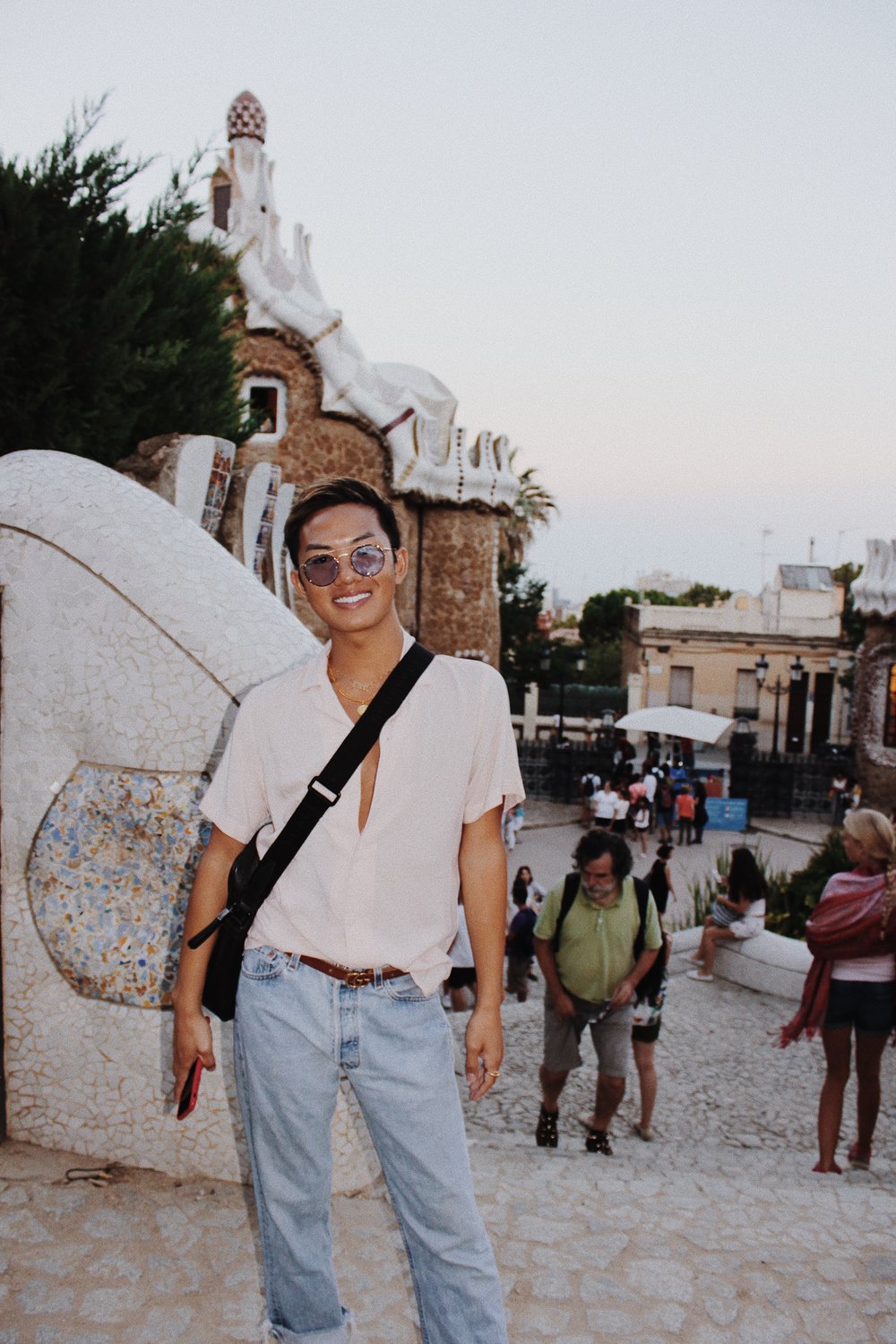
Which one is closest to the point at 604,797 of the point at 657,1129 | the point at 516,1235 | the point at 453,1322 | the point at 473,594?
the point at 473,594

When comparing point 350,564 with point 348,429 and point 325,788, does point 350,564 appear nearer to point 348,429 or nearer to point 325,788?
point 325,788

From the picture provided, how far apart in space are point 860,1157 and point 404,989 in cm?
308

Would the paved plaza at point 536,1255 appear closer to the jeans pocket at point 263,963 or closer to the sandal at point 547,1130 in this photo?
the sandal at point 547,1130

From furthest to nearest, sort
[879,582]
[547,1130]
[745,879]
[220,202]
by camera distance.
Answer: [879,582] → [220,202] → [745,879] → [547,1130]

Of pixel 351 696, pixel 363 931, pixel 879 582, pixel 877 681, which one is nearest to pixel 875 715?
pixel 877 681

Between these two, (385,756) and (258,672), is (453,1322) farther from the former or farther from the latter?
(258,672)

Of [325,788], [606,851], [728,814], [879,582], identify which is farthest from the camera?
[879,582]

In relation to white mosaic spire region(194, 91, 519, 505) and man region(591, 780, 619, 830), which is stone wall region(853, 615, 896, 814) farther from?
white mosaic spire region(194, 91, 519, 505)

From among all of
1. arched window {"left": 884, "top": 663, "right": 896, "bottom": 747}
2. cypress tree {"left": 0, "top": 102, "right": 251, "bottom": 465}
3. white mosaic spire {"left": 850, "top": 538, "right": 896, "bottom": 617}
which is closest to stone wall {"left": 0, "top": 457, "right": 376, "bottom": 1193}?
cypress tree {"left": 0, "top": 102, "right": 251, "bottom": 465}

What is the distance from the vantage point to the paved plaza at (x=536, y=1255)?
7.34ft

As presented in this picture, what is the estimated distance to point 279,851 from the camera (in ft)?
5.85

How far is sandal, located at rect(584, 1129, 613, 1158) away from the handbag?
265cm

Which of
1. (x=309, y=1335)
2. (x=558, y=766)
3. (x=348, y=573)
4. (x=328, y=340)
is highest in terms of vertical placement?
(x=328, y=340)

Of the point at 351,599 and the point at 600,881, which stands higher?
the point at 351,599
